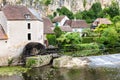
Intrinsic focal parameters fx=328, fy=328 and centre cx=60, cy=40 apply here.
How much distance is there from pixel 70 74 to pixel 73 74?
43 cm

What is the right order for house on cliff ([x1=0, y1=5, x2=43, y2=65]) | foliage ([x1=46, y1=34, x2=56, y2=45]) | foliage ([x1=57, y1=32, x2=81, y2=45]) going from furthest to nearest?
foliage ([x1=57, y1=32, x2=81, y2=45]) < foliage ([x1=46, y1=34, x2=56, y2=45]) < house on cliff ([x1=0, y1=5, x2=43, y2=65])

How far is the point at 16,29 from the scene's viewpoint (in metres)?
53.3

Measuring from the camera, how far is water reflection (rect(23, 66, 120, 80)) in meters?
39.7

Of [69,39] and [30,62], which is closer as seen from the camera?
[30,62]

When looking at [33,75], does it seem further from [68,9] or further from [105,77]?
[68,9]

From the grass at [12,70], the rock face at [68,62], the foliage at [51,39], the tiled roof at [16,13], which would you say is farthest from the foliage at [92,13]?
the grass at [12,70]

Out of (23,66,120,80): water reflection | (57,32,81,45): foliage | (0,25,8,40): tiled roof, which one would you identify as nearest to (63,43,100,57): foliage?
(57,32,81,45): foliage

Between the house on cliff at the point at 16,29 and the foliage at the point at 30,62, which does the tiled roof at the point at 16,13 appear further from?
the foliage at the point at 30,62

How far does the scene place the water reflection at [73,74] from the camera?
3969 centimetres

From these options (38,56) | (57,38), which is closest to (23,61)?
(38,56)

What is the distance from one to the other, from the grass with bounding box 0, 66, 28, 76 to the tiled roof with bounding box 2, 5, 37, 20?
901cm

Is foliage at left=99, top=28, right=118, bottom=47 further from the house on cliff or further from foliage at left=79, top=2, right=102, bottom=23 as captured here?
foliage at left=79, top=2, right=102, bottom=23

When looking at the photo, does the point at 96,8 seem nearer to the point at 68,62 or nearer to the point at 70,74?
the point at 68,62

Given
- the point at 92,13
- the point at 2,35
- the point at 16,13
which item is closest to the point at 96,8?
the point at 92,13
